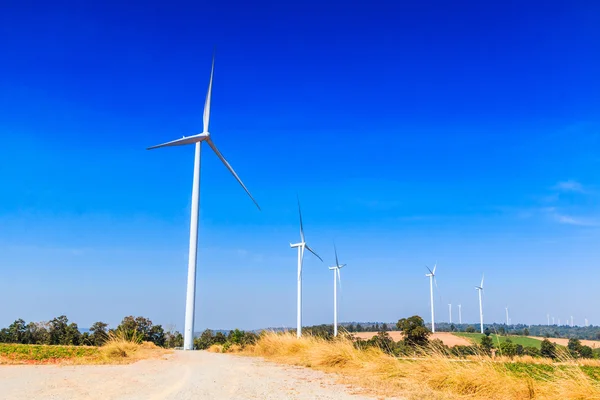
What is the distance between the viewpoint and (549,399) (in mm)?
11031

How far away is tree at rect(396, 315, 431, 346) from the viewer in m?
61.5

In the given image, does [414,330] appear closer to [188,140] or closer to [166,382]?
[188,140]

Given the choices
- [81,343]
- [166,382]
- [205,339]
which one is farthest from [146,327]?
[166,382]

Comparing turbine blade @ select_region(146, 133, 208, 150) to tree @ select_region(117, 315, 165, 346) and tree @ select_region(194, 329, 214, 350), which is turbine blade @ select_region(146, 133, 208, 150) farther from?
tree @ select_region(194, 329, 214, 350)

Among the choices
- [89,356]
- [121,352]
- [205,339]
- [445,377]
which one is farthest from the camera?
[205,339]

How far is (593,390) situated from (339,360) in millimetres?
10468

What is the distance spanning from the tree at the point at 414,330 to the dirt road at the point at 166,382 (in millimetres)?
46470

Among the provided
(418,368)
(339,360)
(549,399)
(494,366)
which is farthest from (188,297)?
(549,399)

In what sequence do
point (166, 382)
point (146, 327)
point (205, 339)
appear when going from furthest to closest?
point (205, 339) < point (146, 327) < point (166, 382)

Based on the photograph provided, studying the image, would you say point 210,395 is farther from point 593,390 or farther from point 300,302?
point 300,302

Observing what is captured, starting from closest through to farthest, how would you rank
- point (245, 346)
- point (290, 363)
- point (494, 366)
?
point (494, 366) < point (290, 363) < point (245, 346)

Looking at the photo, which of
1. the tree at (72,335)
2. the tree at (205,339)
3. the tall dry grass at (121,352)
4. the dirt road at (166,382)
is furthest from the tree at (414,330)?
the dirt road at (166,382)

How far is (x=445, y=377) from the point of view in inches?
546

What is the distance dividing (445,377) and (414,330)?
169 feet
